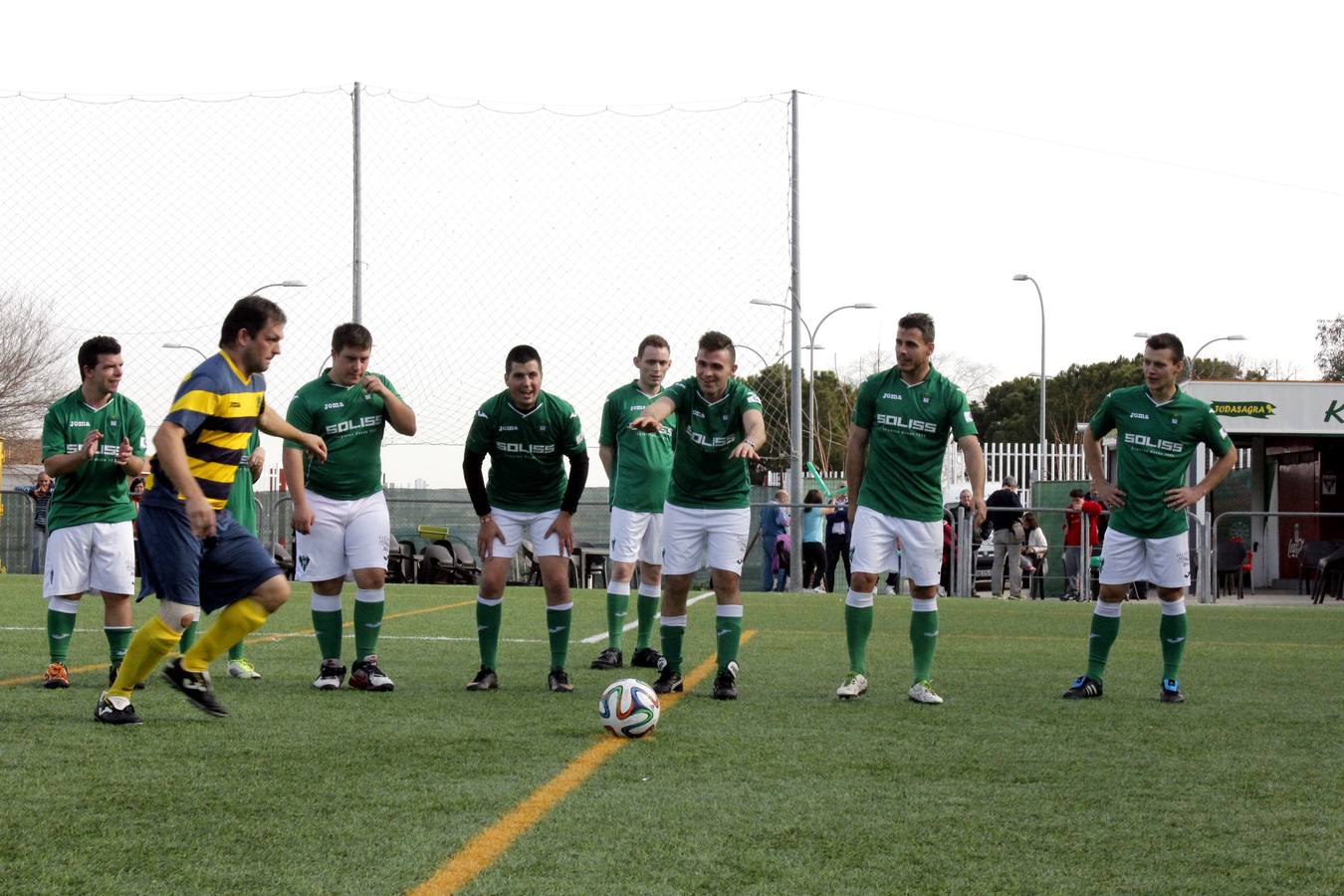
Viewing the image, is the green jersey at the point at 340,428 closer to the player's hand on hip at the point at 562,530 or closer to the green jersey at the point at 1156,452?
the player's hand on hip at the point at 562,530

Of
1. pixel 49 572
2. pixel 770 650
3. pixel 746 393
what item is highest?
pixel 746 393

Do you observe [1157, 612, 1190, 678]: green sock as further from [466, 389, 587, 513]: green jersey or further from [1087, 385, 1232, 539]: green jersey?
[466, 389, 587, 513]: green jersey

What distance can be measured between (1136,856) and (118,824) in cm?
298

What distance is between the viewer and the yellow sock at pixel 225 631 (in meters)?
6.38

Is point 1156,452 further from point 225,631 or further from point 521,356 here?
point 225,631

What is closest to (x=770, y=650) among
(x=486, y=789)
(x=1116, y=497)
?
(x=1116, y=497)

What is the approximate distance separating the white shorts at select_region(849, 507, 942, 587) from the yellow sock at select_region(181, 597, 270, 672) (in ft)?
10.3

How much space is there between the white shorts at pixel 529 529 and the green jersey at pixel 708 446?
0.68 m

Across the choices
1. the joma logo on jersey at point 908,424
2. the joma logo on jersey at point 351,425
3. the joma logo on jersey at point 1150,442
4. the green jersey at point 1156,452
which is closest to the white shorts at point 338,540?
the joma logo on jersey at point 351,425

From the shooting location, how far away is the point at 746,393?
7957mm

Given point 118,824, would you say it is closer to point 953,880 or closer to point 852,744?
point 953,880

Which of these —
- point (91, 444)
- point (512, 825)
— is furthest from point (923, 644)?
point (91, 444)

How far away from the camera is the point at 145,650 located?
250 inches

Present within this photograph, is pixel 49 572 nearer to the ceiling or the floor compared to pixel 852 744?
nearer to the ceiling
